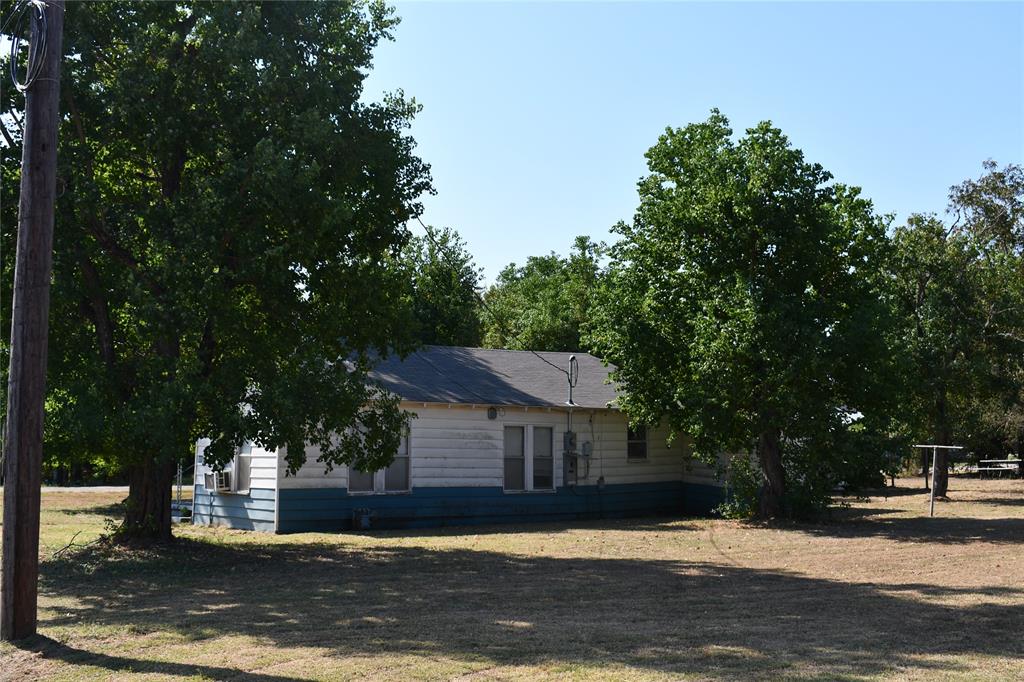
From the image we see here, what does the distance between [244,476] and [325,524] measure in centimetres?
215

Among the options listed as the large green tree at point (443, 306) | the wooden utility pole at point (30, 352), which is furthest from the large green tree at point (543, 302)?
the wooden utility pole at point (30, 352)

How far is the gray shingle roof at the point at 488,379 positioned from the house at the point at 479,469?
50mm

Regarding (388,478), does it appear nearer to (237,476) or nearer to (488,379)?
(237,476)

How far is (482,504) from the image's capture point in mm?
22156

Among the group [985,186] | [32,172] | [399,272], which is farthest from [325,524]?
[985,186]

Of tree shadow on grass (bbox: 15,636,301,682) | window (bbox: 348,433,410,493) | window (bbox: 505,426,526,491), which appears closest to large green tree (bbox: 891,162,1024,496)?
window (bbox: 505,426,526,491)

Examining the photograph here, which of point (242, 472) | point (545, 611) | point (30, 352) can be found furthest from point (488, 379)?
point (30, 352)

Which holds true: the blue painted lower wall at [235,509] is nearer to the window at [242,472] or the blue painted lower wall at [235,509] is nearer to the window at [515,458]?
the window at [242,472]

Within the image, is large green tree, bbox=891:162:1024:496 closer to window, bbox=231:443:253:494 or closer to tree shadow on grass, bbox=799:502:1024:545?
tree shadow on grass, bbox=799:502:1024:545

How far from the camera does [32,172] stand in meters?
9.23

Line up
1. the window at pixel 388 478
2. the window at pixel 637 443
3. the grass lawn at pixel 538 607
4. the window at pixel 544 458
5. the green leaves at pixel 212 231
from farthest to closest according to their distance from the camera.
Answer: the window at pixel 637 443
the window at pixel 544 458
the window at pixel 388 478
the green leaves at pixel 212 231
the grass lawn at pixel 538 607

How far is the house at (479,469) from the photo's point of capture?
20359mm

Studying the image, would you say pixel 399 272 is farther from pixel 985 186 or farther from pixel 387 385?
pixel 985 186

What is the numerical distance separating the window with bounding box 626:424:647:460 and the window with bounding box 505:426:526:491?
3227mm
